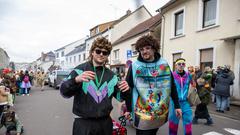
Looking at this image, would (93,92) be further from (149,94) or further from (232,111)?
(232,111)

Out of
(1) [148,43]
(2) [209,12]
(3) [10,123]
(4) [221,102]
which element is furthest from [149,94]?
(2) [209,12]

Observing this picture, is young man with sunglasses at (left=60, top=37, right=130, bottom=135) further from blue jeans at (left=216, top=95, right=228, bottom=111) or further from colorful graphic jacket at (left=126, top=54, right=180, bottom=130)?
blue jeans at (left=216, top=95, right=228, bottom=111)

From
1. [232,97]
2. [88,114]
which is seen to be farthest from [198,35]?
[88,114]

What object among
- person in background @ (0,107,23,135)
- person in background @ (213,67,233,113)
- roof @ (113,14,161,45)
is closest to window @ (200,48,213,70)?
person in background @ (213,67,233,113)

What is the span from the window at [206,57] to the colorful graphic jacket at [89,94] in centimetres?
1160

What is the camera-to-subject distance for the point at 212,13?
13.0 metres

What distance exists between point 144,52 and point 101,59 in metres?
0.73

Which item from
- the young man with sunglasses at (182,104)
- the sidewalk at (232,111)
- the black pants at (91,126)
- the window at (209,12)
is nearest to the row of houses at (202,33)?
the window at (209,12)

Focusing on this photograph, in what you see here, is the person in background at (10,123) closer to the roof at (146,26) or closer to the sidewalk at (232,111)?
the sidewalk at (232,111)

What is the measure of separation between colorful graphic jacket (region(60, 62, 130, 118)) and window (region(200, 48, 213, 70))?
38.1 feet

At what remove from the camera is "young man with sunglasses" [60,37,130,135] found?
Result: 2.27 m

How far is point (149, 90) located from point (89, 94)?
0.84 m

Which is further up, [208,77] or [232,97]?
[208,77]

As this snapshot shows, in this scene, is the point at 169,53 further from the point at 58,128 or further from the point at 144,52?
the point at 144,52
